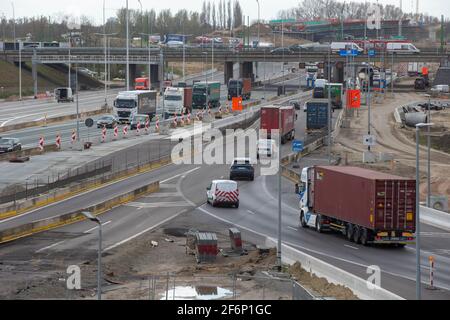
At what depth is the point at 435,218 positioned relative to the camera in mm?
49156

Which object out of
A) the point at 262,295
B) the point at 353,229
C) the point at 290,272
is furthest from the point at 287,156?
the point at 262,295

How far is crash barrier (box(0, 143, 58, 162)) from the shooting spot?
7069 centimetres

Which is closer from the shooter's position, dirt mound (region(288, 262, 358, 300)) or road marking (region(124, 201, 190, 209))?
dirt mound (region(288, 262, 358, 300))

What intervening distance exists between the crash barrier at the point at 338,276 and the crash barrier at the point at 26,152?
3724 cm

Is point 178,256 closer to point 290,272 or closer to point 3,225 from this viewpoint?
point 290,272

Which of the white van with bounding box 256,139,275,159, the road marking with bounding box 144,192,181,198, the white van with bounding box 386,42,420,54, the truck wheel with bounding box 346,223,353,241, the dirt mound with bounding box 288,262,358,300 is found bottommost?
the road marking with bounding box 144,192,181,198

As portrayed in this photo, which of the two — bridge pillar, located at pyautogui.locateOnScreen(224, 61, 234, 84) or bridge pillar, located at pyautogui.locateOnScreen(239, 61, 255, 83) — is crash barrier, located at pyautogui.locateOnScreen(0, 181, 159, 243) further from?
bridge pillar, located at pyautogui.locateOnScreen(239, 61, 255, 83)

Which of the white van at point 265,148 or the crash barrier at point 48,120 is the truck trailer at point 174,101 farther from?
the white van at point 265,148

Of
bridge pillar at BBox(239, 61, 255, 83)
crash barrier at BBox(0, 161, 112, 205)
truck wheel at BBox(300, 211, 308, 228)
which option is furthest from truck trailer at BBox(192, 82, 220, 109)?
truck wheel at BBox(300, 211, 308, 228)

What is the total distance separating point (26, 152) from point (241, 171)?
1700 cm

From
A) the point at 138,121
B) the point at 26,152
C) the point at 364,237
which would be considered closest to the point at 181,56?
the point at 138,121

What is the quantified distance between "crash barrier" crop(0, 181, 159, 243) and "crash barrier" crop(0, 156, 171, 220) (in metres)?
3.04

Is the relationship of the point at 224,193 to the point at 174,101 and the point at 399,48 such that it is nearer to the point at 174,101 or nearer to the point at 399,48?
the point at 174,101

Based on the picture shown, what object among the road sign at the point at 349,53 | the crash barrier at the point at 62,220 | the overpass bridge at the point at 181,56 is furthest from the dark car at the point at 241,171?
the overpass bridge at the point at 181,56
